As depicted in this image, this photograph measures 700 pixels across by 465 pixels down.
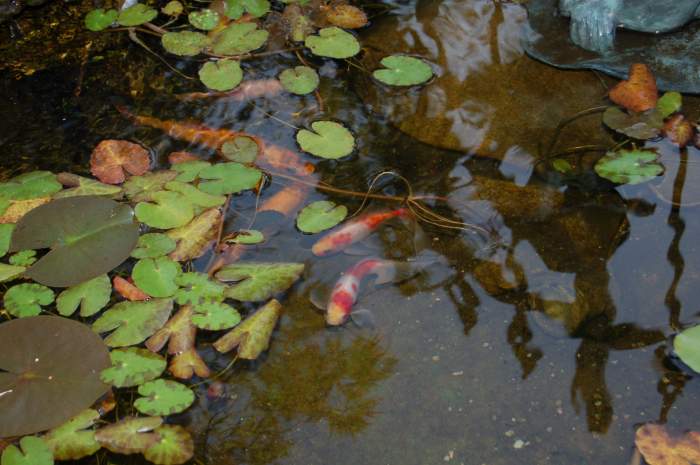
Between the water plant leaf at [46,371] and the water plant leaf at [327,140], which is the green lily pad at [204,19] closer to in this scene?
the water plant leaf at [327,140]

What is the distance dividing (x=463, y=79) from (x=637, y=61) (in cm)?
88

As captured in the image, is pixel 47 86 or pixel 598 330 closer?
pixel 598 330

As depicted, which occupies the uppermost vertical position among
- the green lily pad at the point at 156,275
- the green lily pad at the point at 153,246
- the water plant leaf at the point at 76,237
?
the water plant leaf at the point at 76,237

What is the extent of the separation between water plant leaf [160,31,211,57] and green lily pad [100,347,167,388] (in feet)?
5.97

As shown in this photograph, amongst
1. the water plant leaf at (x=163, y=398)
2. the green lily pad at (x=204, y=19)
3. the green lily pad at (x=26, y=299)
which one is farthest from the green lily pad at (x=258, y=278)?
the green lily pad at (x=204, y=19)

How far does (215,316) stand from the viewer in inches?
97.3

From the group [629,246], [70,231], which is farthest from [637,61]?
[70,231]

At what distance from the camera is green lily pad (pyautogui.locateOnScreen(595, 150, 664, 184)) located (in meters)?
2.81

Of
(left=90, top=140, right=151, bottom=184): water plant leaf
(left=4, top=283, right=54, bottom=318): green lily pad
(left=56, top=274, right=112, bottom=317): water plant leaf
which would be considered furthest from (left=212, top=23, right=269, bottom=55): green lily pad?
(left=4, top=283, right=54, bottom=318): green lily pad

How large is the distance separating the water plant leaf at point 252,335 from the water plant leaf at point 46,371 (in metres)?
0.43

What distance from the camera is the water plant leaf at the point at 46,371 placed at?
2205 mm

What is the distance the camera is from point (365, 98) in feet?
11.0

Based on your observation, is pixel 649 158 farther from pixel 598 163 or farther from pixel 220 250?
pixel 220 250

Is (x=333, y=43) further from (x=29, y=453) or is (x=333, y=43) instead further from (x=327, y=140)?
(x=29, y=453)
